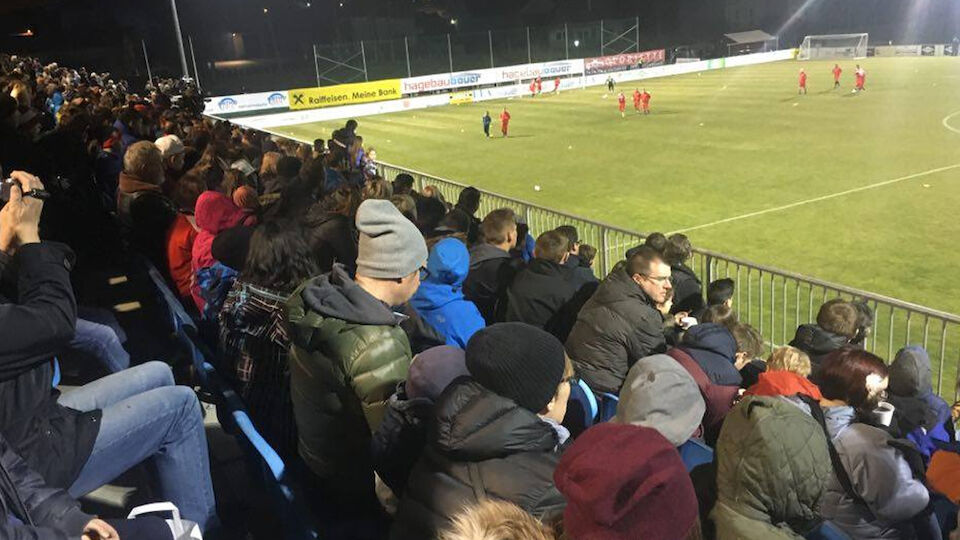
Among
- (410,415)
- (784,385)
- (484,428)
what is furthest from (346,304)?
(784,385)

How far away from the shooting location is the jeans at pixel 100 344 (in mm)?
4445

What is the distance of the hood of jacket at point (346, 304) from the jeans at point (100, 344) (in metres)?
1.94

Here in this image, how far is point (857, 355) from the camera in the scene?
3.93m

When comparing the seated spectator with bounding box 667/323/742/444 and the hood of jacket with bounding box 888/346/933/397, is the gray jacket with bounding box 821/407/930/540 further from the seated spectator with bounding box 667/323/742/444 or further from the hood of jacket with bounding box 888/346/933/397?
the hood of jacket with bounding box 888/346/933/397

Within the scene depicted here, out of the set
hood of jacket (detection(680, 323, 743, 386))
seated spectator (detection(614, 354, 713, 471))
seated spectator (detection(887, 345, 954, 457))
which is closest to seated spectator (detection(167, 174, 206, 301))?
hood of jacket (detection(680, 323, 743, 386))

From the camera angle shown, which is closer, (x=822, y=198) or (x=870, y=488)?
(x=870, y=488)

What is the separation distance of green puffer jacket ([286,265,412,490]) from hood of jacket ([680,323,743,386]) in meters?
1.96

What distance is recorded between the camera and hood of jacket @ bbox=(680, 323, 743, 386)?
432 cm

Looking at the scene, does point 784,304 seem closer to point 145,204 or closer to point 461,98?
point 145,204

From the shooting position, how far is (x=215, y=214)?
18.9ft

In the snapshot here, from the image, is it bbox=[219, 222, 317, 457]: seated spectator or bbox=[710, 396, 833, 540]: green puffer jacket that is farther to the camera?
bbox=[219, 222, 317, 457]: seated spectator

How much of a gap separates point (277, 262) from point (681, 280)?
13.6ft

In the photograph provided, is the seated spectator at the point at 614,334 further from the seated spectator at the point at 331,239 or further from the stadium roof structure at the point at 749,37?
the stadium roof structure at the point at 749,37

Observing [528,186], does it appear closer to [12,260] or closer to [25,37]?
[12,260]
